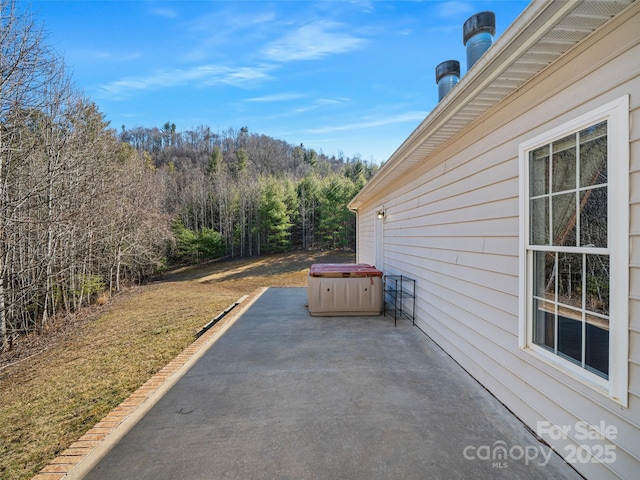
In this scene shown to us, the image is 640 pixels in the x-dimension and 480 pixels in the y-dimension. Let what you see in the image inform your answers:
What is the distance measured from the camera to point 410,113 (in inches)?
363

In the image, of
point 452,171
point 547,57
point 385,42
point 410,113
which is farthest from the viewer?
point 410,113

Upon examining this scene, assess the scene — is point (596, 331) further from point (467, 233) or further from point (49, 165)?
point (49, 165)

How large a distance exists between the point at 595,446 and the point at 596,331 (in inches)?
23.7

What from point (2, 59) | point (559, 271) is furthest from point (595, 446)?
point (2, 59)

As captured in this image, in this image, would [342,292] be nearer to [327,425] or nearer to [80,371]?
[327,425]

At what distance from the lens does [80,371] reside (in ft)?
15.9

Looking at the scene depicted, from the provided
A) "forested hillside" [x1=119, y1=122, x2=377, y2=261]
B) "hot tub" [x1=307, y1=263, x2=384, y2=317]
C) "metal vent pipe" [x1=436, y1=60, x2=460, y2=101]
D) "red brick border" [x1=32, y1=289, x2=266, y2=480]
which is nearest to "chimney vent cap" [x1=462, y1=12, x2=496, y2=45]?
"metal vent pipe" [x1=436, y1=60, x2=460, y2=101]

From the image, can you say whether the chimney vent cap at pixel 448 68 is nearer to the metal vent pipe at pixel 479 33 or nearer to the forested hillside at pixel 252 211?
the metal vent pipe at pixel 479 33

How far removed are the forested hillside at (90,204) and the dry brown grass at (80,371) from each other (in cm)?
84

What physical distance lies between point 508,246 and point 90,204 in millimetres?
11024

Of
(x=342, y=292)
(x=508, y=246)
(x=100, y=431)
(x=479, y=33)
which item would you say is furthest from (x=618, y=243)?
A: (x=342, y=292)

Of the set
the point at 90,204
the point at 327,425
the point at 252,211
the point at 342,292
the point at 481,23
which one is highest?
the point at 481,23

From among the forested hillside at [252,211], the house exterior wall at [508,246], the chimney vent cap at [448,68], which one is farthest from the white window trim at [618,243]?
the forested hillside at [252,211]

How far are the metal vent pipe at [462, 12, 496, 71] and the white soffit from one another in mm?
927
